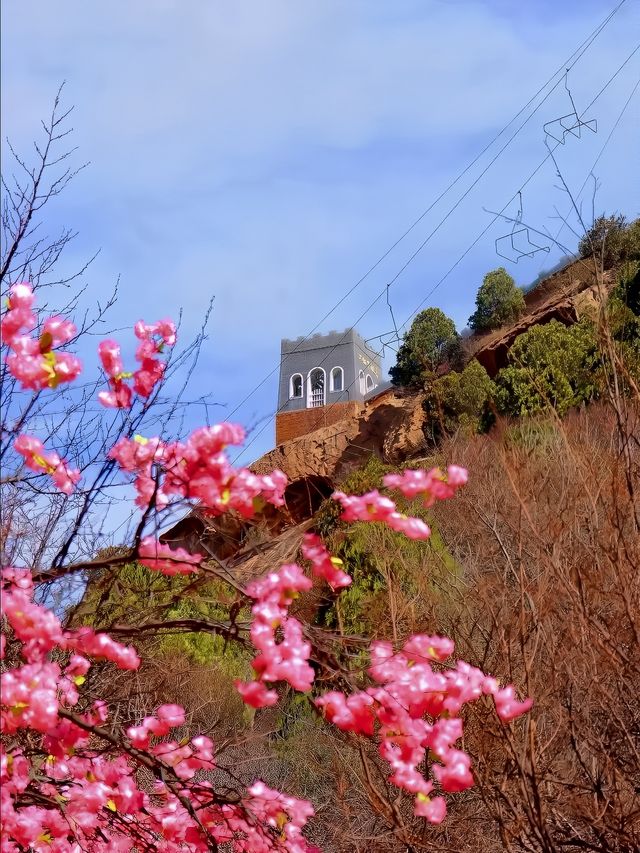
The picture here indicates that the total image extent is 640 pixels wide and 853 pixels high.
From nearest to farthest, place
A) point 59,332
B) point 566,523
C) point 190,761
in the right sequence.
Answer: point 59,332 → point 190,761 → point 566,523

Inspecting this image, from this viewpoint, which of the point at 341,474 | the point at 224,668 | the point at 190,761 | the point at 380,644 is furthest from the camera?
the point at 341,474

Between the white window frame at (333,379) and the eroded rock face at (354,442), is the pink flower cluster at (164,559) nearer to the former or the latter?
the eroded rock face at (354,442)

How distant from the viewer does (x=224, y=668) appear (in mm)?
10695

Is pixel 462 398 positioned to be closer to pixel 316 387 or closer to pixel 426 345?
pixel 426 345

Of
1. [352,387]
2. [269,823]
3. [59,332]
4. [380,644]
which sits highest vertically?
[352,387]

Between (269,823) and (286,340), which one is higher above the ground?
(286,340)

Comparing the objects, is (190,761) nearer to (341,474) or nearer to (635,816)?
(635,816)

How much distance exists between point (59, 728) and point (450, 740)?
3.92 feet

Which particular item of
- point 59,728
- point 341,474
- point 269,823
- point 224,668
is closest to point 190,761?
point 269,823

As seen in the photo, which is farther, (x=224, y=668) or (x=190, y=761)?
(x=224, y=668)

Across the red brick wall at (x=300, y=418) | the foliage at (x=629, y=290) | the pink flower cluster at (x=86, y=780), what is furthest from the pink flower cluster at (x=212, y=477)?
the red brick wall at (x=300, y=418)

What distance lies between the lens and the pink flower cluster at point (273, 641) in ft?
8.09

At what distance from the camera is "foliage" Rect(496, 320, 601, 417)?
15.9 m

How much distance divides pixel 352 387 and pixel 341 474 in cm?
2060
